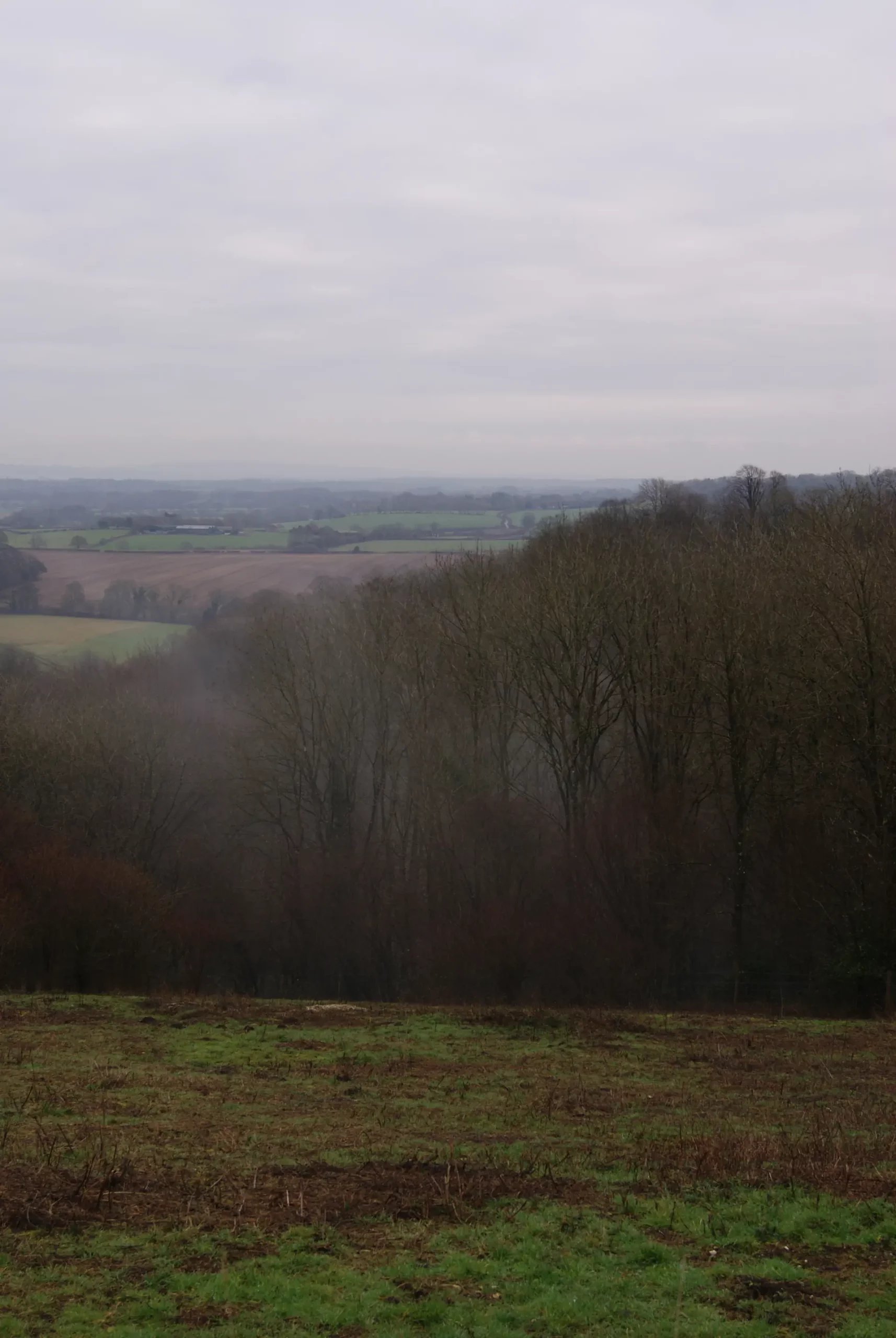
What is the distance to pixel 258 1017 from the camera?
1909cm

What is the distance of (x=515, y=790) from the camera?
3403 centimetres

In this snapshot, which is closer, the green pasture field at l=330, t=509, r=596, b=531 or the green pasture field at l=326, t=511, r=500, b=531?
the green pasture field at l=330, t=509, r=596, b=531

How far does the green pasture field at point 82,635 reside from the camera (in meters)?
56.9

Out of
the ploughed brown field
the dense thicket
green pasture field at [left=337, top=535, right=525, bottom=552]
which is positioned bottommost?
the dense thicket

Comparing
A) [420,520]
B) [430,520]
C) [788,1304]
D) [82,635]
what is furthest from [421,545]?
[788,1304]

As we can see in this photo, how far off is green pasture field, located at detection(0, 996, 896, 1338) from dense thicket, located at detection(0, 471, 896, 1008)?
9.97 m

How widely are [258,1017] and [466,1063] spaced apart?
4636 millimetres

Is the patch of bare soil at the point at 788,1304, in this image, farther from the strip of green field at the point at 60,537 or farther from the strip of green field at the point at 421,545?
the strip of green field at the point at 60,537

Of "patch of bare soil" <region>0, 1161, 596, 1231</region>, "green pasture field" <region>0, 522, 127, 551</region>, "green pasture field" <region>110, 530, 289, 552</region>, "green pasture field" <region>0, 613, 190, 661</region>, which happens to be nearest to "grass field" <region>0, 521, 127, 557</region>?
"green pasture field" <region>0, 522, 127, 551</region>

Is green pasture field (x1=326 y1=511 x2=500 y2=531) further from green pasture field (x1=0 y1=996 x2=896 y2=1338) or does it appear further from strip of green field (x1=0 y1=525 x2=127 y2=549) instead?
green pasture field (x1=0 y1=996 x2=896 y2=1338)

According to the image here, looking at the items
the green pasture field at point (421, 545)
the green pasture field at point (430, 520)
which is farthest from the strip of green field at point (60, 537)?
the green pasture field at point (421, 545)

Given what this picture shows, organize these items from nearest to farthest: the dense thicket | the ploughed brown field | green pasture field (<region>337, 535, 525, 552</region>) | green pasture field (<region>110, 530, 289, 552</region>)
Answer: the dense thicket, green pasture field (<region>337, 535, 525, 552</region>), the ploughed brown field, green pasture field (<region>110, 530, 289, 552</region>)

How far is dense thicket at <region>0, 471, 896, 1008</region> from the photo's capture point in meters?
26.2

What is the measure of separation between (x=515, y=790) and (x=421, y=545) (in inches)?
1406
